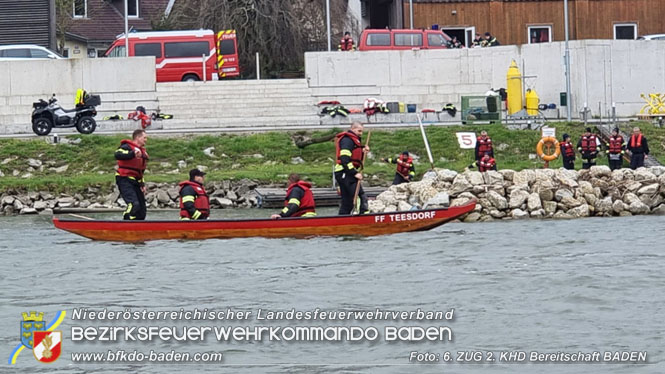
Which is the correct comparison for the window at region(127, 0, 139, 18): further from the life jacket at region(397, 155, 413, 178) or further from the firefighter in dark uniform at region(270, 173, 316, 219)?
the firefighter in dark uniform at region(270, 173, 316, 219)

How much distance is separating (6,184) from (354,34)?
70.0 ft

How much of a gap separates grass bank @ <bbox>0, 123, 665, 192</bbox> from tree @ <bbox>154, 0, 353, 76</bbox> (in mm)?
12732

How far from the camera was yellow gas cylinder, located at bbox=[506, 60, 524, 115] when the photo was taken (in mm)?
37875

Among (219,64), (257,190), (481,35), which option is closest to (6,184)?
(257,190)

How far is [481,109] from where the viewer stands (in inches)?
1409

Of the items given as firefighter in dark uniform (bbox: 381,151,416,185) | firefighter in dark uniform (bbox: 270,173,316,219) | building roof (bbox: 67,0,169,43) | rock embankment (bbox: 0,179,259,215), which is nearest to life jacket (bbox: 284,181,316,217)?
firefighter in dark uniform (bbox: 270,173,316,219)

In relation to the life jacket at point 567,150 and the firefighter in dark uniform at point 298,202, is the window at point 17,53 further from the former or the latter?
the firefighter in dark uniform at point 298,202

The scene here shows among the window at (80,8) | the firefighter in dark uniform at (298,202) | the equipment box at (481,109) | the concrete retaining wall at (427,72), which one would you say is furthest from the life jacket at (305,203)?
the window at (80,8)

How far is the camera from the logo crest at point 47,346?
1194cm

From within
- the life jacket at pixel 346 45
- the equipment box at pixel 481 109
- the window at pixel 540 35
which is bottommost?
the equipment box at pixel 481 109

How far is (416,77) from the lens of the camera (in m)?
40.8

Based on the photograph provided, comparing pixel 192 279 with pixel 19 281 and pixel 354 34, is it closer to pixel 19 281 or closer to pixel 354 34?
pixel 19 281

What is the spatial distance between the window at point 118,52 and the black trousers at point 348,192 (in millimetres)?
23540

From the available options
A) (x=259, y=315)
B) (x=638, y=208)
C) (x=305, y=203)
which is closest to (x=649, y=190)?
(x=638, y=208)
